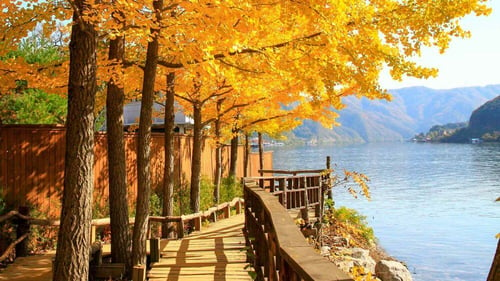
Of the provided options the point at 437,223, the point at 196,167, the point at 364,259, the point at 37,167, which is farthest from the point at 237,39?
the point at 437,223

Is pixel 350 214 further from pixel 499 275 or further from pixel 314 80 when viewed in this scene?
pixel 499 275

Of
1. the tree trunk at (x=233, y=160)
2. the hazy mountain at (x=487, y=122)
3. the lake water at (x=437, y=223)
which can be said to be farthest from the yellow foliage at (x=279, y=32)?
the hazy mountain at (x=487, y=122)

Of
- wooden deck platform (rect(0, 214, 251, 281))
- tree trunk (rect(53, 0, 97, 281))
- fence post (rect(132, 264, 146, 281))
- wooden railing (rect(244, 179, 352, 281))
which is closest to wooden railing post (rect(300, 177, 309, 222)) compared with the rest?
wooden deck platform (rect(0, 214, 251, 281))

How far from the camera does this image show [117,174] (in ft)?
30.1

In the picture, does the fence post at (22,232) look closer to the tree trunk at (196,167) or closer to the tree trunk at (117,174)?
the tree trunk at (117,174)

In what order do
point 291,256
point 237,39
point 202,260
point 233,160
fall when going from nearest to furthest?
1. point 291,256
2. point 237,39
3. point 202,260
4. point 233,160

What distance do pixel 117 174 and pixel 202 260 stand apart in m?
2.37

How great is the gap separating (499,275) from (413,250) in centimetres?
2365

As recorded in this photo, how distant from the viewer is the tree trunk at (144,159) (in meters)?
8.71

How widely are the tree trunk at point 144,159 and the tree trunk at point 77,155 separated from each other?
2246mm

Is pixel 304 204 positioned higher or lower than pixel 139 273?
higher

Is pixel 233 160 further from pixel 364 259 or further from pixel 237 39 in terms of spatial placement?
pixel 237 39

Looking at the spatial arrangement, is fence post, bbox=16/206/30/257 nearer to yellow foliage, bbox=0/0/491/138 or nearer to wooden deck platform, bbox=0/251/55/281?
wooden deck platform, bbox=0/251/55/281

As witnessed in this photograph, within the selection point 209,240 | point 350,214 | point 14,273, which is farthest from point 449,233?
point 14,273
